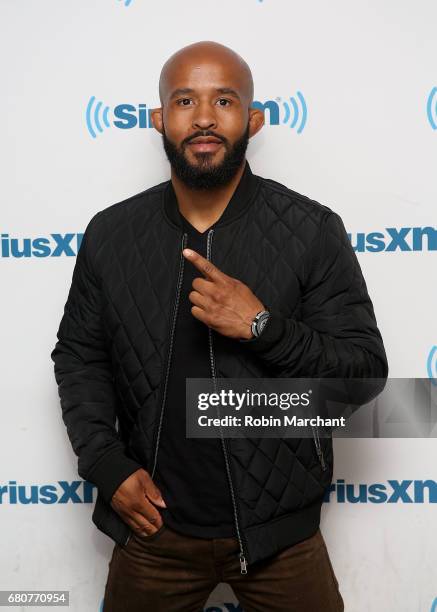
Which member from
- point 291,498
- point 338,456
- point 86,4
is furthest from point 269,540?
point 86,4

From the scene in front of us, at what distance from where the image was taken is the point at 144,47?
68.4 inches

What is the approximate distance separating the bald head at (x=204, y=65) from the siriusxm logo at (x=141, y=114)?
35cm

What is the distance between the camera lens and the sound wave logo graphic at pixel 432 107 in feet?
5.59

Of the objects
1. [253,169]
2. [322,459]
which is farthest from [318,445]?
[253,169]

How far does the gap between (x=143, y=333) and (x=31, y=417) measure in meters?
0.70

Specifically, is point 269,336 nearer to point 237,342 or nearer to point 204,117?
point 237,342

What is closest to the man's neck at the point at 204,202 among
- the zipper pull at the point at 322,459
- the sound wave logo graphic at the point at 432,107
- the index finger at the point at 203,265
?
the index finger at the point at 203,265

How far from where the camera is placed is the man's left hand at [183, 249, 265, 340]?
1.16 meters

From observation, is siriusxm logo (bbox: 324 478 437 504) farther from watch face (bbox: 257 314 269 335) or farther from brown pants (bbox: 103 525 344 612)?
watch face (bbox: 257 314 269 335)

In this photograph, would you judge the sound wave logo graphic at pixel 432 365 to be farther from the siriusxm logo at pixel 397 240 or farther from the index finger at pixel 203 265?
the index finger at pixel 203 265

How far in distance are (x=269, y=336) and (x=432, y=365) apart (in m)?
0.77

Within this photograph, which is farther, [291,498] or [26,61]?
[26,61]

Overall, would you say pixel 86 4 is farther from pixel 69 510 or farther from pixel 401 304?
pixel 69 510

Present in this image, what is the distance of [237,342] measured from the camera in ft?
4.26
